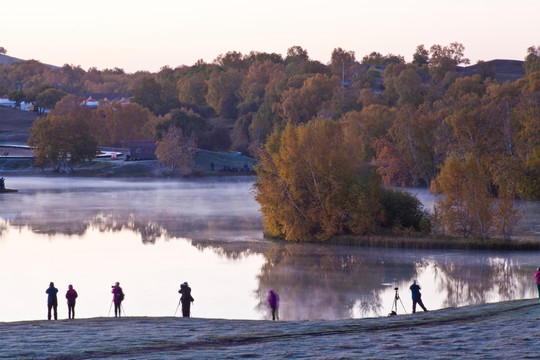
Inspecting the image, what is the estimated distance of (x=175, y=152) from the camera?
104 metres

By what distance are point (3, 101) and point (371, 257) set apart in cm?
15905

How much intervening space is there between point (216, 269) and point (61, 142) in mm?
75151

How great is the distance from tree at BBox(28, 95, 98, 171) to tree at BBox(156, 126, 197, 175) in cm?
1031

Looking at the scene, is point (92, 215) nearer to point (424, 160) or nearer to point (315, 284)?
point (315, 284)

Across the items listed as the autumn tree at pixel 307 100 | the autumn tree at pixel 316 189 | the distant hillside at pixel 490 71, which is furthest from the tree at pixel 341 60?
the autumn tree at pixel 316 189

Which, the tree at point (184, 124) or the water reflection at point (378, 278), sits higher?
the tree at point (184, 124)

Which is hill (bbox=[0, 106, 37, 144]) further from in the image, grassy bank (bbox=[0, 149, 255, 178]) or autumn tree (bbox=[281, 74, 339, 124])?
autumn tree (bbox=[281, 74, 339, 124])

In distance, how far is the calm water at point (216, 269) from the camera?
2733 centimetres

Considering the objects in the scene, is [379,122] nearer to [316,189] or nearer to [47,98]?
[316,189]

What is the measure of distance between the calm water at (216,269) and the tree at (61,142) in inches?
1952

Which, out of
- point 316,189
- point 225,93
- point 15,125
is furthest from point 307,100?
point 316,189

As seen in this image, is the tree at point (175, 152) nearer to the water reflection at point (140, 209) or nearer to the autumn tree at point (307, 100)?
the water reflection at point (140, 209)

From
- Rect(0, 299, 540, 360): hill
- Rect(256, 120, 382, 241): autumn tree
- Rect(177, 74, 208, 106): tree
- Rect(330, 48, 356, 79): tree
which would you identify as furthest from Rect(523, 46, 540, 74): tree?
Rect(0, 299, 540, 360): hill

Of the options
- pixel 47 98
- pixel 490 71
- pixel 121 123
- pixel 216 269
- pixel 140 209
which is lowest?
pixel 216 269
